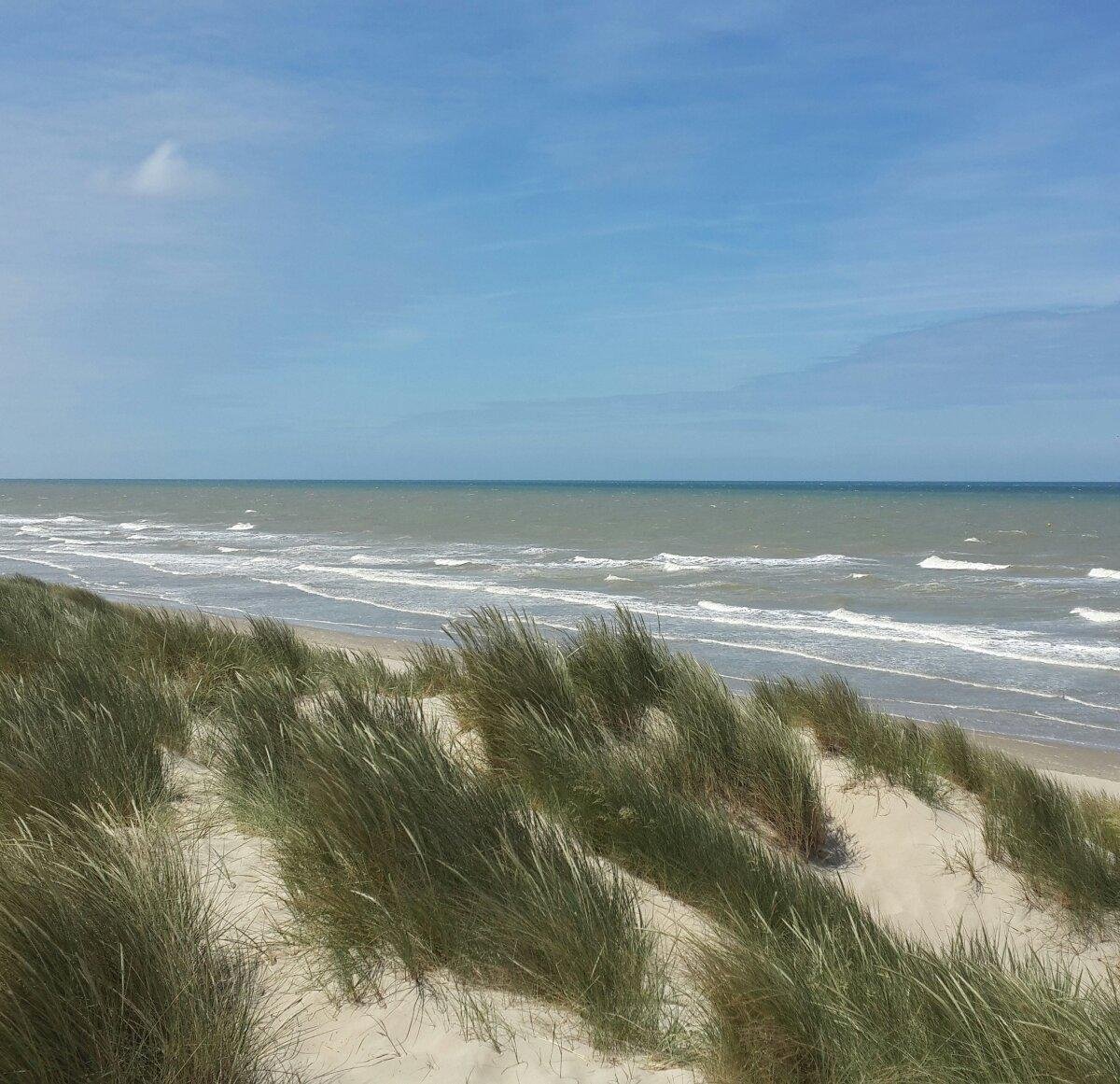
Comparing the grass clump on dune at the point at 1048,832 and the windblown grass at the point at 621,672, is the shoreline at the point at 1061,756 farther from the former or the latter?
the windblown grass at the point at 621,672

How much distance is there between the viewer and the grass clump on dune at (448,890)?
2.92 metres

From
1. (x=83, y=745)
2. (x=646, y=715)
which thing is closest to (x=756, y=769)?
(x=646, y=715)

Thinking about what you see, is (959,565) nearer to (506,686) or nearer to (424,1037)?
(506,686)

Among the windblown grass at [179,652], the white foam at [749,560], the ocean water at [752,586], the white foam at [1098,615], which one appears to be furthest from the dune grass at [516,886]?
the white foam at [749,560]

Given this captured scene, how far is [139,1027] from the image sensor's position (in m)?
2.39

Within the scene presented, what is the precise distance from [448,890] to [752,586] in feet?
66.1

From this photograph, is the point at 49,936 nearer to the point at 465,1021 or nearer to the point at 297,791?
the point at 465,1021

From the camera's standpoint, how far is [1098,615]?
18078 mm

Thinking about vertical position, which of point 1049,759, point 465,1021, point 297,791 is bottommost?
point 1049,759

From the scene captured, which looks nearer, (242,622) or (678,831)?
(678,831)

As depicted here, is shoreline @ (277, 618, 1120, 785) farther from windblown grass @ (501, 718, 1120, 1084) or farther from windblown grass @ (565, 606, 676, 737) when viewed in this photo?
windblown grass @ (501, 718, 1120, 1084)

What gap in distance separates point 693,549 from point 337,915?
32.6 metres

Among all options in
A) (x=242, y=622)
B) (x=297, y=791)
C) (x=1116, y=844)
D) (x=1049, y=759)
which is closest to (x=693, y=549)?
(x=242, y=622)

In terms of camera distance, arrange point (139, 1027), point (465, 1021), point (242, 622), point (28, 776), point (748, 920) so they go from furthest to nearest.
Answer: point (242, 622)
point (28, 776)
point (748, 920)
point (465, 1021)
point (139, 1027)
